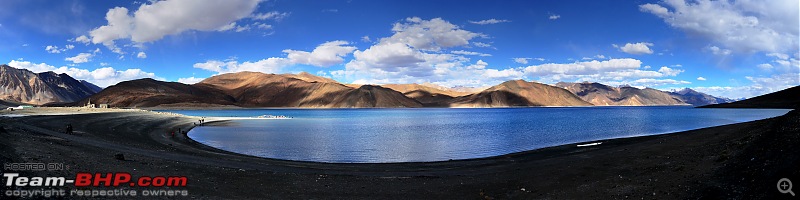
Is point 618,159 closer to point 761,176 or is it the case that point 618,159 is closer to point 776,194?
point 761,176

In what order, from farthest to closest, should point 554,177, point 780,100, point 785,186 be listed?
1. point 780,100
2. point 554,177
3. point 785,186

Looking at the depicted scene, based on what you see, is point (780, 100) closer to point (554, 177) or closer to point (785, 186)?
point (554, 177)

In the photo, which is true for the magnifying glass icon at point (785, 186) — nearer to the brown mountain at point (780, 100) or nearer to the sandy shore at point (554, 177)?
the sandy shore at point (554, 177)

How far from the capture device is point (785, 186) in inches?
382

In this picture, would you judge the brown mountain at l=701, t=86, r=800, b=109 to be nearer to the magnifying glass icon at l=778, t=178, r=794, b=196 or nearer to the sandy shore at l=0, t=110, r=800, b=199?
the sandy shore at l=0, t=110, r=800, b=199

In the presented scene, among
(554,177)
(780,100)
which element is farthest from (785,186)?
(780,100)

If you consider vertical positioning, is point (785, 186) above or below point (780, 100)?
below

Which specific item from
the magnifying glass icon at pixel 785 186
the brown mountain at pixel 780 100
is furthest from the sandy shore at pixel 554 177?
the brown mountain at pixel 780 100

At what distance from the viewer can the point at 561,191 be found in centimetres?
1534

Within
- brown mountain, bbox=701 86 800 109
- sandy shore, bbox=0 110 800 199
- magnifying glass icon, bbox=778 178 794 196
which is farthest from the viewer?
brown mountain, bbox=701 86 800 109

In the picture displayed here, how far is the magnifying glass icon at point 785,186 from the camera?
9.49 meters

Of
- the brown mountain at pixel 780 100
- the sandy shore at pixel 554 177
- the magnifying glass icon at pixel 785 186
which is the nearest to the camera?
the magnifying glass icon at pixel 785 186

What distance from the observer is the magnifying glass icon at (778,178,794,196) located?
9.49 metres

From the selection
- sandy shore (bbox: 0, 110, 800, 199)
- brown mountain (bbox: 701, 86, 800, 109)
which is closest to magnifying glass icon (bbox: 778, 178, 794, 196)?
sandy shore (bbox: 0, 110, 800, 199)
